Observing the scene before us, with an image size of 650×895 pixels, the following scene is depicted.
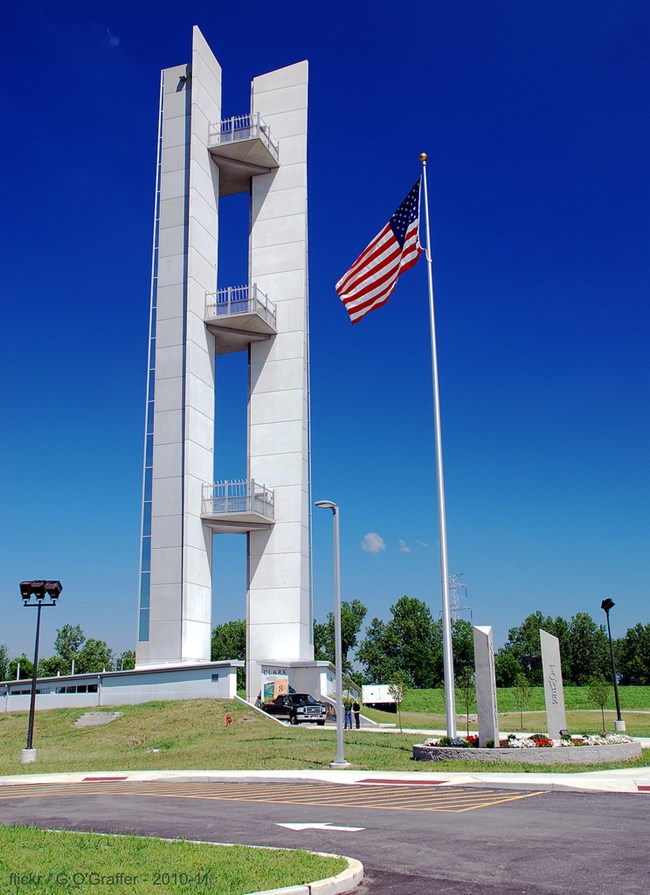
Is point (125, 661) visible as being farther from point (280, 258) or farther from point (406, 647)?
point (280, 258)

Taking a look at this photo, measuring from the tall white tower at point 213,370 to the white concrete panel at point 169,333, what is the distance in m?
0.08

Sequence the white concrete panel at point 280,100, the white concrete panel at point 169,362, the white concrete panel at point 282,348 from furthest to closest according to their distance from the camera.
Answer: the white concrete panel at point 280,100
the white concrete panel at point 282,348
the white concrete panel at point 169,362

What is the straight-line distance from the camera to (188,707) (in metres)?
38.7

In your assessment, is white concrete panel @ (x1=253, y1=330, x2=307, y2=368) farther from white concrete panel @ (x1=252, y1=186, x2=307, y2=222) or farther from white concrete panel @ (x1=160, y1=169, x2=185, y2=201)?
white concrete panel @ (x1=160, y1=169, x2=185, y2=201)

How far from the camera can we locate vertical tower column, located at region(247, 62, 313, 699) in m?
47.2

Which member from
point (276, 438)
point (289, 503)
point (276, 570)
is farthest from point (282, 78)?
point (276, 570)

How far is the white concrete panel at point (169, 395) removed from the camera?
1827 inches

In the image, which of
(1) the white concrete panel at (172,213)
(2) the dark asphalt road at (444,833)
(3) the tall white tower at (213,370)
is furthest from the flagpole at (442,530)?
(1) the white concrete panel at (172,213)

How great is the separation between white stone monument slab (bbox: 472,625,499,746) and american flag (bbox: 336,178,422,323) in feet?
33.7

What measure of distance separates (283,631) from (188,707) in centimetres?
936

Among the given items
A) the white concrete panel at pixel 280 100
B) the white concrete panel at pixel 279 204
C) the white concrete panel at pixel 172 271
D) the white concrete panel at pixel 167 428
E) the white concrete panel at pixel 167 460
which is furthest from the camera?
the white concrete panel at pixel 280 100

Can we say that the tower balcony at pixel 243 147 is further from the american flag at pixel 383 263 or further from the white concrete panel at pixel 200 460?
the american flag at pixel 383 263

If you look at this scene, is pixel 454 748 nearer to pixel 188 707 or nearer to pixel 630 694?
pixel 188 707

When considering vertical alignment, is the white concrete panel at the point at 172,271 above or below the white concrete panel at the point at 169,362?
above
